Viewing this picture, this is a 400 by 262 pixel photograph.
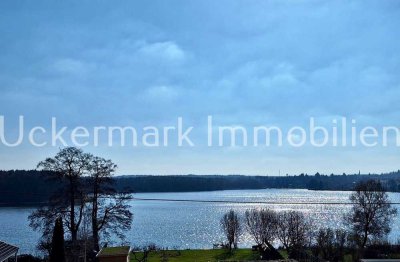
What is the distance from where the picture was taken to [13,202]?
319 ft

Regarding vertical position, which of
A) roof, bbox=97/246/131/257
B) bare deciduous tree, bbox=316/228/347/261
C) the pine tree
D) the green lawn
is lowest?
the green lawn

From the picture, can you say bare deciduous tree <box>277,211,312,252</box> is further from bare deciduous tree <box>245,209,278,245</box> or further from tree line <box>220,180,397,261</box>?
bare deciduous tree <box>245,209,278,245</box>

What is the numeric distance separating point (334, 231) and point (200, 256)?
1303cm

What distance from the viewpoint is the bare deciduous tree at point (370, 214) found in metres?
40.5

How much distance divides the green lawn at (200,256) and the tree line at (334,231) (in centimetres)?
157

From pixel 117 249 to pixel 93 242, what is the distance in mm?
4029

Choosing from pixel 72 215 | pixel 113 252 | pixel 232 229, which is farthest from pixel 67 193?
pixel 232 229

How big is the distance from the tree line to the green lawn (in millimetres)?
1569

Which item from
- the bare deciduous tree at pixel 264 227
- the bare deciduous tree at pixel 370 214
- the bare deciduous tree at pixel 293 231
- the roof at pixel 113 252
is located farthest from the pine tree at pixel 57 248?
the bare deciduous tree at pixel 264 227

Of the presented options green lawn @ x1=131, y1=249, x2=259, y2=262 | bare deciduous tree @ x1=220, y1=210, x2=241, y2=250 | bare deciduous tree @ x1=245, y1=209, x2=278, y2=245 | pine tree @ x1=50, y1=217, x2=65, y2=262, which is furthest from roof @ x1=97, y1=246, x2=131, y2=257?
bare deciduous tree @ x1=245, y1=209, x2=278, y2=245

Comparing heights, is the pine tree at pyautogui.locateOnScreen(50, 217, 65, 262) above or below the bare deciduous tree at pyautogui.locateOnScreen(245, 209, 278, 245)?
above

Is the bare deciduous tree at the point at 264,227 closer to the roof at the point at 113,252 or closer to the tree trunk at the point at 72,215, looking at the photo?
the tree trunk at the point at 72,215

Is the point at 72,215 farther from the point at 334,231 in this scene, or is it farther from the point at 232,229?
the point at 334,231

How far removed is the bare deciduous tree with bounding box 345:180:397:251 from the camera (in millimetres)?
40469
